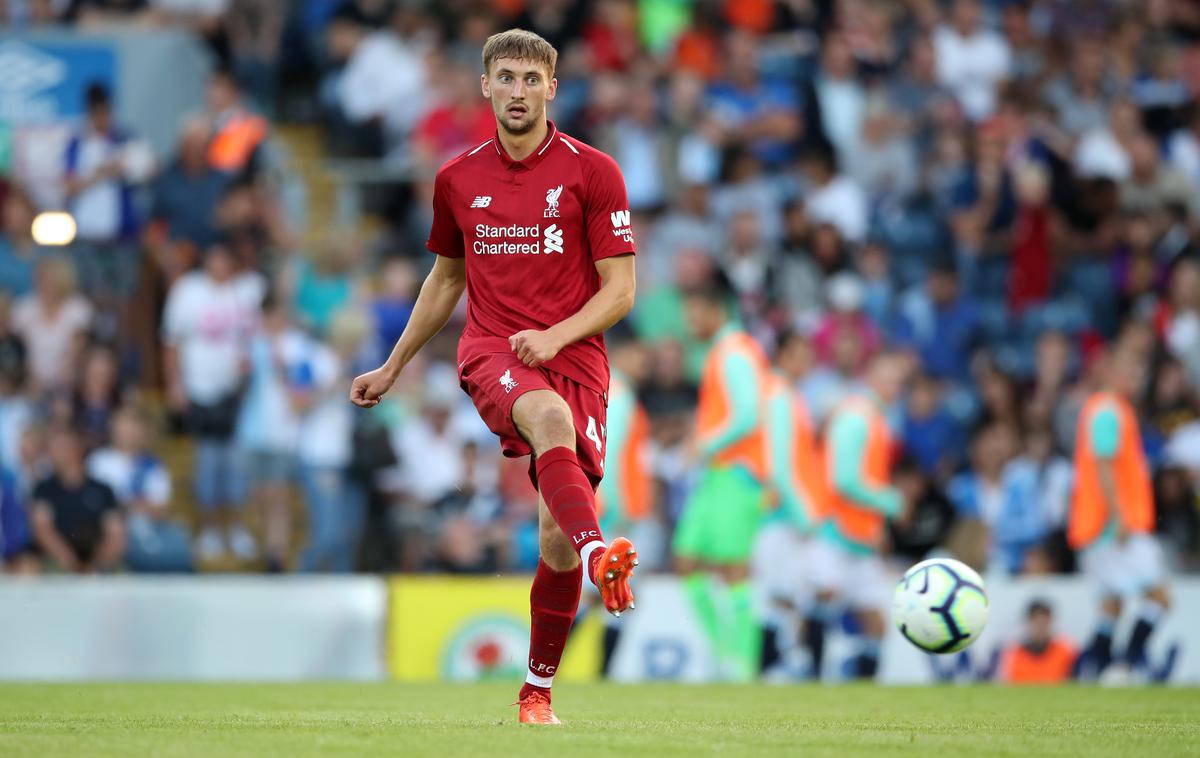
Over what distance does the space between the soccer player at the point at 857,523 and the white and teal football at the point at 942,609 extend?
13.2ft

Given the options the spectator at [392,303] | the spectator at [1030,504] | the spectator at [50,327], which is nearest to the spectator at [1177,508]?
the spectator at [1030,504]

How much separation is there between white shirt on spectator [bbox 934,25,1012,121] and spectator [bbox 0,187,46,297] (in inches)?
342

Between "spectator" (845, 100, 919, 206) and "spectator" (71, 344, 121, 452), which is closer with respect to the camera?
"spectator" (71, 344, 121, 452)

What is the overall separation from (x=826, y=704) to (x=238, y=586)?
18.2ft

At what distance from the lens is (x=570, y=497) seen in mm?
6727

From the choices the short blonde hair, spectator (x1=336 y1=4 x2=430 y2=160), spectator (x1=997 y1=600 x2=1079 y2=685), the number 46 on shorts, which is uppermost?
spectator (x1=336 y1=4 x2=430 y2=160)

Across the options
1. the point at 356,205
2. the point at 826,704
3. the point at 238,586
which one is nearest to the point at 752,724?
the point at 826,704

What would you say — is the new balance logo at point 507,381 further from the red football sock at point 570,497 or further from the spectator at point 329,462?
the spectator at point 329,462

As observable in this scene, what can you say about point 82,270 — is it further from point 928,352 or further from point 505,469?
point 928,352

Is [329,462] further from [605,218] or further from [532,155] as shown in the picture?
[605,218]

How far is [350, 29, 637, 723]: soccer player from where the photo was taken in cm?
712

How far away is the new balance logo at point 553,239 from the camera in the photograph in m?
7.29

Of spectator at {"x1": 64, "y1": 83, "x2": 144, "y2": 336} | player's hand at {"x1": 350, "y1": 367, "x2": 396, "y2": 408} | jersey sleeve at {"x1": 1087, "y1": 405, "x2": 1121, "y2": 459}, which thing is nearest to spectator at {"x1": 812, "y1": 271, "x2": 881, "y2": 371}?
jersey sleeve at {"x1": 1087, "y1": 405, "x2": 1121, "y2": 459}

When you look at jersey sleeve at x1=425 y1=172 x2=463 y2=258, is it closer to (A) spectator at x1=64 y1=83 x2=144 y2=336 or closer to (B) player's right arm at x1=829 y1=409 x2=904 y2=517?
(B) player's right arm at x1=829 y1=409 x2=904 y2=517
